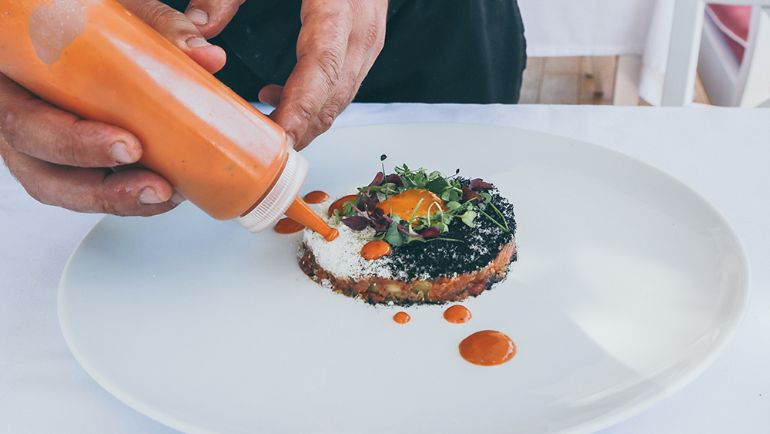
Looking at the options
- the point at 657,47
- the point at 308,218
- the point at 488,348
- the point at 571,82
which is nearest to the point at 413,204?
the point at 308,218

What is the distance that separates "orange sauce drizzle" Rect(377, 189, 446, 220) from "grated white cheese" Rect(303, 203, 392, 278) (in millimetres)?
39

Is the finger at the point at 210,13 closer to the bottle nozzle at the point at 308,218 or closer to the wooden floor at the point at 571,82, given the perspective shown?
the bottle nozzle at the point at 308,218

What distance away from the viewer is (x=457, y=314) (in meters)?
0.92

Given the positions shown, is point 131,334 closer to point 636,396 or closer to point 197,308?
point 197,308

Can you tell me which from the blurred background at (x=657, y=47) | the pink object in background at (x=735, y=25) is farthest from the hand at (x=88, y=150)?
the pink object in background at (x=735, y=25)

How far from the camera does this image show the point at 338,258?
97cm

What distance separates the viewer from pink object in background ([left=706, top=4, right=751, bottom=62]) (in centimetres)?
286

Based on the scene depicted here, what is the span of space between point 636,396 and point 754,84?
2.09 m

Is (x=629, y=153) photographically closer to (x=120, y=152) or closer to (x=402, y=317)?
(x=402, y=317)

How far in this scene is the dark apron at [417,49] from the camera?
1449mm

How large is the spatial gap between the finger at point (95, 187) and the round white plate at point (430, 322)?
0.33ft

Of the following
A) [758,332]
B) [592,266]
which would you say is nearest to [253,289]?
[592,266]

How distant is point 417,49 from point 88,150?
0.94 meters

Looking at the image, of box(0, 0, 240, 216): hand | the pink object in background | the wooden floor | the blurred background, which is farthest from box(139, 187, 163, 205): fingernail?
the wooden floor
